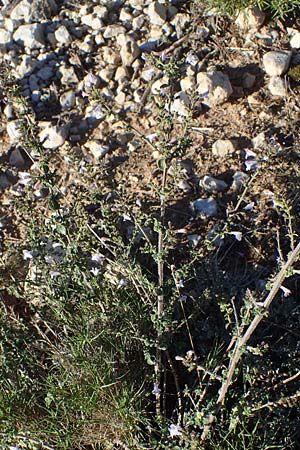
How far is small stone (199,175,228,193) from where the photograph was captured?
11.7ft

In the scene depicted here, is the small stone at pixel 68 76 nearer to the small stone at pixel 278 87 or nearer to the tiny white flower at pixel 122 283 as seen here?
the small stone at pixel 278 87

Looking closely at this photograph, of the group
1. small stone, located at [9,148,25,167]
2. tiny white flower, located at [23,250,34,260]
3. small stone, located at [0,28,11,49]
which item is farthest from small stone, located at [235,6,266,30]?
tiny white flower, located at [23,250,34,260]

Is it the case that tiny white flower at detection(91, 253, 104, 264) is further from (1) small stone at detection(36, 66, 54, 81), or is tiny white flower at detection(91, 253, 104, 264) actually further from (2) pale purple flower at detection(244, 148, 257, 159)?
(1) small stone at detection(36, 66, 54, 81)

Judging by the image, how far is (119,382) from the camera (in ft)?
9.07

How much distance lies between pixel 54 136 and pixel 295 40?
1.58 meters

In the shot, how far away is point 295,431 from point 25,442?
1.12 meters

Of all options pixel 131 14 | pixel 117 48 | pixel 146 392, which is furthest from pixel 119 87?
pixel 146 392

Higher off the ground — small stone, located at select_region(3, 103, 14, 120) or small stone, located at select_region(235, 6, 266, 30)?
small stone, located at select_region(3, 103, 14, 120)

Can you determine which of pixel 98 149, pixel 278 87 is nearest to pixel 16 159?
pixel 98 149

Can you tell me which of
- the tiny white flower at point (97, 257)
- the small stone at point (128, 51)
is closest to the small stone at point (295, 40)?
the small stone at point (128, 51)

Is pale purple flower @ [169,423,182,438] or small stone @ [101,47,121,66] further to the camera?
small stone @ [101,47,121,66]

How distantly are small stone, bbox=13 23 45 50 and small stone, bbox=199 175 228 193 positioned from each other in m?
1.54

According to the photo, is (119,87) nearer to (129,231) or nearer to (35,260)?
(129,231)

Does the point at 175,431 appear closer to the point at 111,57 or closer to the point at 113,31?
the point at 111,57
